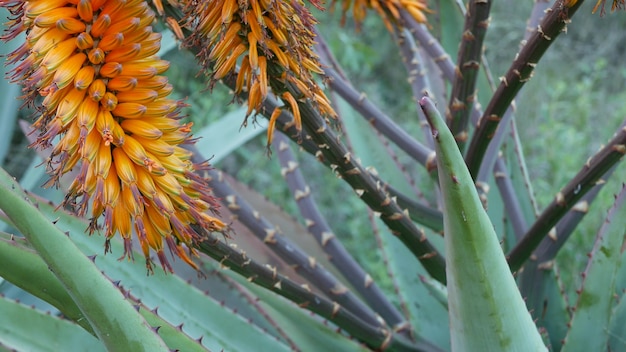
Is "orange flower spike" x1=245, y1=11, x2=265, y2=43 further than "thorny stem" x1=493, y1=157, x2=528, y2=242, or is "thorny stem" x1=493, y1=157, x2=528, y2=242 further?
"thorny stem" x1=493, y1=157, x2=528, y2=242

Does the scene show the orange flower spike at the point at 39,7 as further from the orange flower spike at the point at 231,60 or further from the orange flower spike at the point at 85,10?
the orange flower spike at the point at 231,60

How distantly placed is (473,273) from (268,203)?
2.51ft

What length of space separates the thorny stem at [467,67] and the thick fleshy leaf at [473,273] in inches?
13.4

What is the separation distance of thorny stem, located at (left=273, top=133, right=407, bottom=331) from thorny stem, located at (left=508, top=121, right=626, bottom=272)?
8.8 inches

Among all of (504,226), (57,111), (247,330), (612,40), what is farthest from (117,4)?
(612,40)

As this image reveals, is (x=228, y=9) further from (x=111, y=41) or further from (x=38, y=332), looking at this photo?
(x=38, y=332)

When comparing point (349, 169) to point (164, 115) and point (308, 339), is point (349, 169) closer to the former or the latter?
point (164, 115)

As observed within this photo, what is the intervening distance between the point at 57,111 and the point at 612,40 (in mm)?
3707

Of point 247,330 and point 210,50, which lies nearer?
point 210,50

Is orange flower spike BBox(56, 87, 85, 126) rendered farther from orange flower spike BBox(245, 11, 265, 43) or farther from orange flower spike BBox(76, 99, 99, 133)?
orange flower spike BBox(245, 11, 265, 43)

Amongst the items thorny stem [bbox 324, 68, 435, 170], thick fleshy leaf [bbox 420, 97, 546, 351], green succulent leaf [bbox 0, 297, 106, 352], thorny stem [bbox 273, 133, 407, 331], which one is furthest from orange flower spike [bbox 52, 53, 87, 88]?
thorny stem [bbox 273, 133, 407, 331]

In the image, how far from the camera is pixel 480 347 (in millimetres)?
632

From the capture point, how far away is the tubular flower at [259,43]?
1.99 ft

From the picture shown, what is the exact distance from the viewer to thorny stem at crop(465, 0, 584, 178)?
0.72 meters
